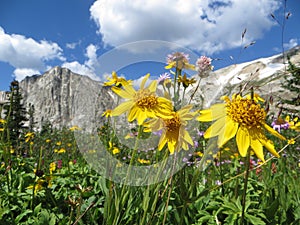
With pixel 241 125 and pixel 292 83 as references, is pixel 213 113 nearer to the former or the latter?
pixel 241 125

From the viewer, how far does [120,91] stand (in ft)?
2.66

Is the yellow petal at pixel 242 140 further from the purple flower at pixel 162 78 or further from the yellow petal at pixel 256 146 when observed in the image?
the purple flower at pixel 162 78

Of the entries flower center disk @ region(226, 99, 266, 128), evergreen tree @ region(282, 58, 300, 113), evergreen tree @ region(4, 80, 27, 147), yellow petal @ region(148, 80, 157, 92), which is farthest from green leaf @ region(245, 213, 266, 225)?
evergreen tree @ region(4, 80, 27, 147)

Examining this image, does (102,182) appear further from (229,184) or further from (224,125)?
(224,125)

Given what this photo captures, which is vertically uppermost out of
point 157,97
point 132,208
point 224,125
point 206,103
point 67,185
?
point 206,103

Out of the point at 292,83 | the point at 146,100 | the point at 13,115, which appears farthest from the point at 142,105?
the point at 292,83

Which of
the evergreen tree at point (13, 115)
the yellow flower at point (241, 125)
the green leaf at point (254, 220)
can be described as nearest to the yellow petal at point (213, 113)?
the yellow flower at point (241, 125)

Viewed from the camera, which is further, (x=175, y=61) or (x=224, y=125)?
(x=175, y=61)

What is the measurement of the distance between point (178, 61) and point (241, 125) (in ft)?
1.22

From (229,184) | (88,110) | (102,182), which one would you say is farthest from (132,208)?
(229,184)

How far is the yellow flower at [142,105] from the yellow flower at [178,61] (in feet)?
0.56

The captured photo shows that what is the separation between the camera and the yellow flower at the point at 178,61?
36.9 inches

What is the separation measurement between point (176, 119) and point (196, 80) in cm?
30

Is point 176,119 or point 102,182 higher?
point 176,119
